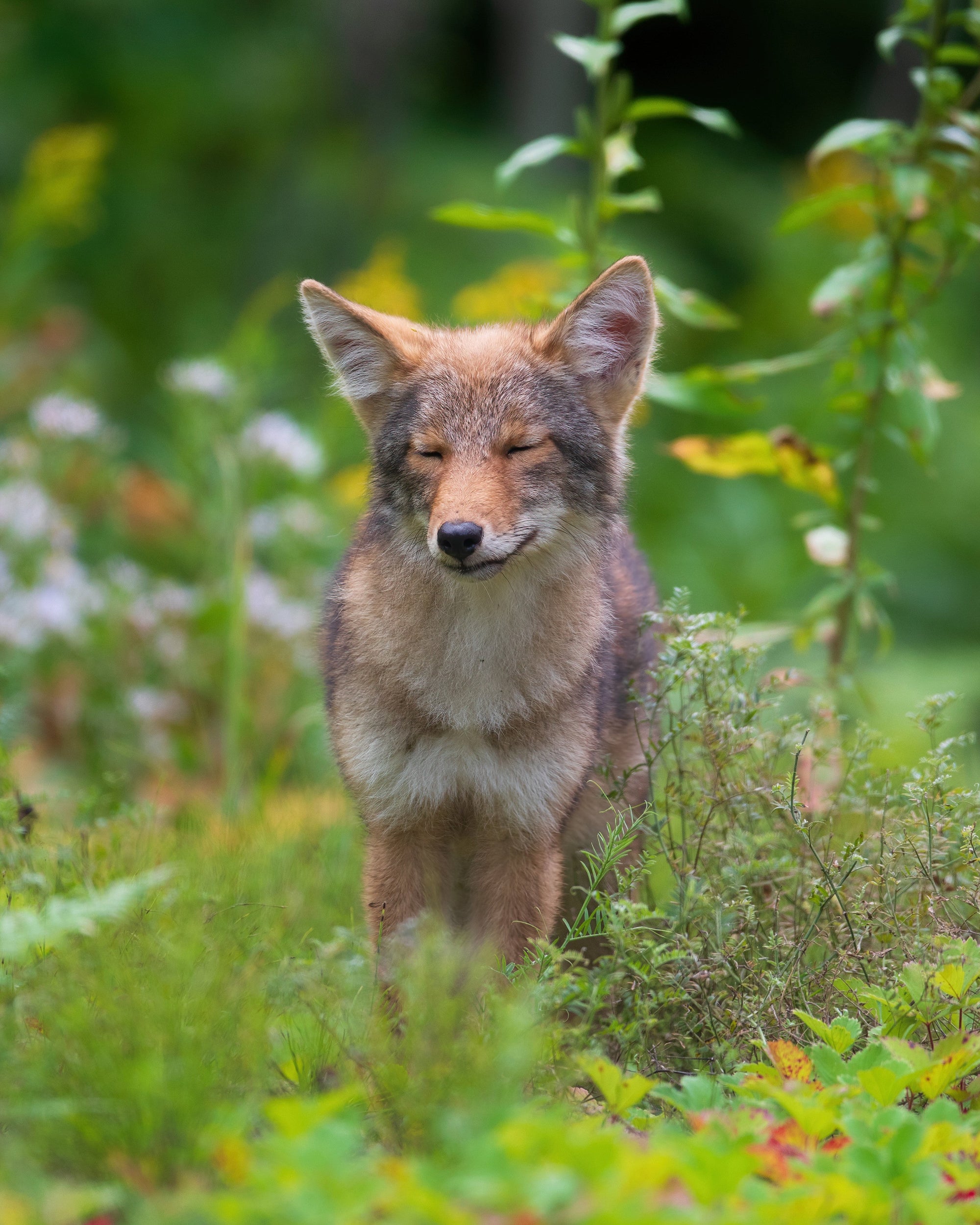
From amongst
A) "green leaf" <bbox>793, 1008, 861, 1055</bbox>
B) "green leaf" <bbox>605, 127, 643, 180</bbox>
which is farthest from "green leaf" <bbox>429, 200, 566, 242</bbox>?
"green leaf" <bbox>793, 1008, 861, 1055</bbox>

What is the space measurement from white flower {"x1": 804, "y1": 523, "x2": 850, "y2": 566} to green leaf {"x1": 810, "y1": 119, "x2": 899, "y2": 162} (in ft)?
4.32

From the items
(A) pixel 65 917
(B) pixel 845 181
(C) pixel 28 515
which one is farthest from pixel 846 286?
(B) pixel 845 181

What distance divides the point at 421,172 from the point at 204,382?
5712 millimetres

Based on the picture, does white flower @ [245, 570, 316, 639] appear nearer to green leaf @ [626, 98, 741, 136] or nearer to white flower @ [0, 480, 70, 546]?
white flower @ [0, 480, 70, 546]

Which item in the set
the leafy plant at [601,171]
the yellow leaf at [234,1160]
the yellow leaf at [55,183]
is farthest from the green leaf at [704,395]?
the yellow leaf at [55,183]

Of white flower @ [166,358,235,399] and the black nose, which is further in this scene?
white flower @ [166,358,235,399]

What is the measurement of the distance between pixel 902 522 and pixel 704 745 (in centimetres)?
632

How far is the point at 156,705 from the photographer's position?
614 cm

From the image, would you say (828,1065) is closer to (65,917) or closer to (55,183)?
(65,917)

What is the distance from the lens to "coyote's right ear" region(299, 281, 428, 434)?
3.79 meters

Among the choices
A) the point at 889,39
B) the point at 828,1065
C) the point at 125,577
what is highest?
the point at 889,39

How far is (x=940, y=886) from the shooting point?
361 cm

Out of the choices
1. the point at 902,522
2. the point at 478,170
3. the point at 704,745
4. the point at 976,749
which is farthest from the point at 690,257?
the point at 704,745

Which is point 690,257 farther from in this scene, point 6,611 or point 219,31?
point 6,611
